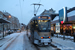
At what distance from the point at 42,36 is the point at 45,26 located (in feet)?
4.02

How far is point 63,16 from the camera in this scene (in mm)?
20906

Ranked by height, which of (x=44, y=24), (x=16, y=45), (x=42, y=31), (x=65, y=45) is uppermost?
(x=44, y=24)

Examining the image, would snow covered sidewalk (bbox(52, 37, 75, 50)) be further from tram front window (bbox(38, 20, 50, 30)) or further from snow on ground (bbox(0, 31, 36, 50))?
snow on ground (bbox(0, 31, 36, 50))

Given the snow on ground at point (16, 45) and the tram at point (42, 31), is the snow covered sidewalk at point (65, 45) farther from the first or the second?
the snow on ground at point (16, 45)

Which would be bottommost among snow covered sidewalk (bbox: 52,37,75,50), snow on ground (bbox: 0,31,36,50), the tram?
snow on ground (bbox: 0,31,36,50)

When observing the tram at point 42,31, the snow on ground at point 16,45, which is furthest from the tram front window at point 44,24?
the snow on ground at point 16,45

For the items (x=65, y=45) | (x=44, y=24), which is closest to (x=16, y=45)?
(x=44, y=24)

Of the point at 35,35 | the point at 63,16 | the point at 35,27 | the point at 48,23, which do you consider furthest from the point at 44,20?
the point at 63,16

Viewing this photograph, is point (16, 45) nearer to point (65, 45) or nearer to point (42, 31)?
point (42, 31)

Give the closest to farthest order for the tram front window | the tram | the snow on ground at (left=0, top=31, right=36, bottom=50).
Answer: the tram
the snow on ground at (left=0, top=31, right=36, bottom=50)
the tram front window

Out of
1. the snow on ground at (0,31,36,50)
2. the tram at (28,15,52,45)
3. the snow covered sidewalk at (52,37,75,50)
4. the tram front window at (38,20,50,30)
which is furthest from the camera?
the tram front window at (38,20,50,30)

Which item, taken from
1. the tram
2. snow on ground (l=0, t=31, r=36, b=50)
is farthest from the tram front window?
snow on ground (l=0, t=31, r=36, b=50)

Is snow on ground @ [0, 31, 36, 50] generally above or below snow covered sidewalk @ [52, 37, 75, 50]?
below

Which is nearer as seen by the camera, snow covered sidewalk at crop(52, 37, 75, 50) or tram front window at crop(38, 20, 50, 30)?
snow covered sidewalk at crop(52, 37, 75, 50)
